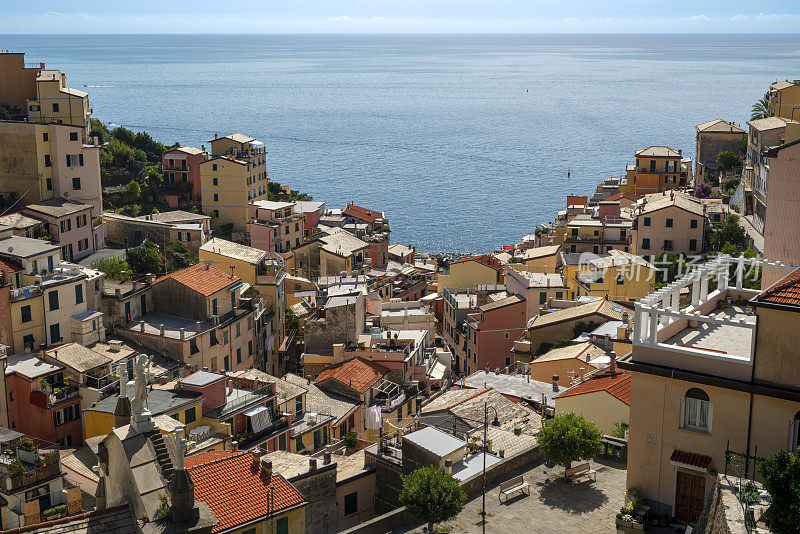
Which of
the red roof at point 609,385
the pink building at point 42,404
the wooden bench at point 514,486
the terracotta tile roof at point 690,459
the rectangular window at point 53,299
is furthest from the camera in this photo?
the rectangular window at point 53,299

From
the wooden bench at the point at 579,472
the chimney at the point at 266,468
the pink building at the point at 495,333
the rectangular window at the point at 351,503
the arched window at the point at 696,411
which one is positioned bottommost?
the pink building at the point at 495,333

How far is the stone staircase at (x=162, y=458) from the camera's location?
36.4ft

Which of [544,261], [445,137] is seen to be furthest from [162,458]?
[445,137]

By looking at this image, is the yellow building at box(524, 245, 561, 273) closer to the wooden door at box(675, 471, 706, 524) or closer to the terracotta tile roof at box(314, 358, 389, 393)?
the terracotta tile roof at box(314, 358, 389, 393)

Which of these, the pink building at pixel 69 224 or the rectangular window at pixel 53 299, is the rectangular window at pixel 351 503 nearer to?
the rectangular window at pixel 53 299

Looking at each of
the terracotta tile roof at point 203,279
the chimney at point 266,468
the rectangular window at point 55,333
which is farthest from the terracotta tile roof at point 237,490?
the terracotta tile roof at point 203,279

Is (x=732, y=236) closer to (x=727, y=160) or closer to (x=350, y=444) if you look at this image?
(x=727, y=160)

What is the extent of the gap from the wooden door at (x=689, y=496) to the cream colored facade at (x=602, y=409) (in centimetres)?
703

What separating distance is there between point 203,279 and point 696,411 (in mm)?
23963

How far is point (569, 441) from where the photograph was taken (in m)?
16.4

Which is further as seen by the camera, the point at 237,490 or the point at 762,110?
the point at 762,110

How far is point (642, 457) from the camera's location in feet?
45.6

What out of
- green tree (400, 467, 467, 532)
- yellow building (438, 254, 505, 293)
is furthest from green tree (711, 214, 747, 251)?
green tree (400, 467, 467, 532)

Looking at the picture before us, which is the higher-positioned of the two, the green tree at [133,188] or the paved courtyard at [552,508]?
the green tree at [133,188]
